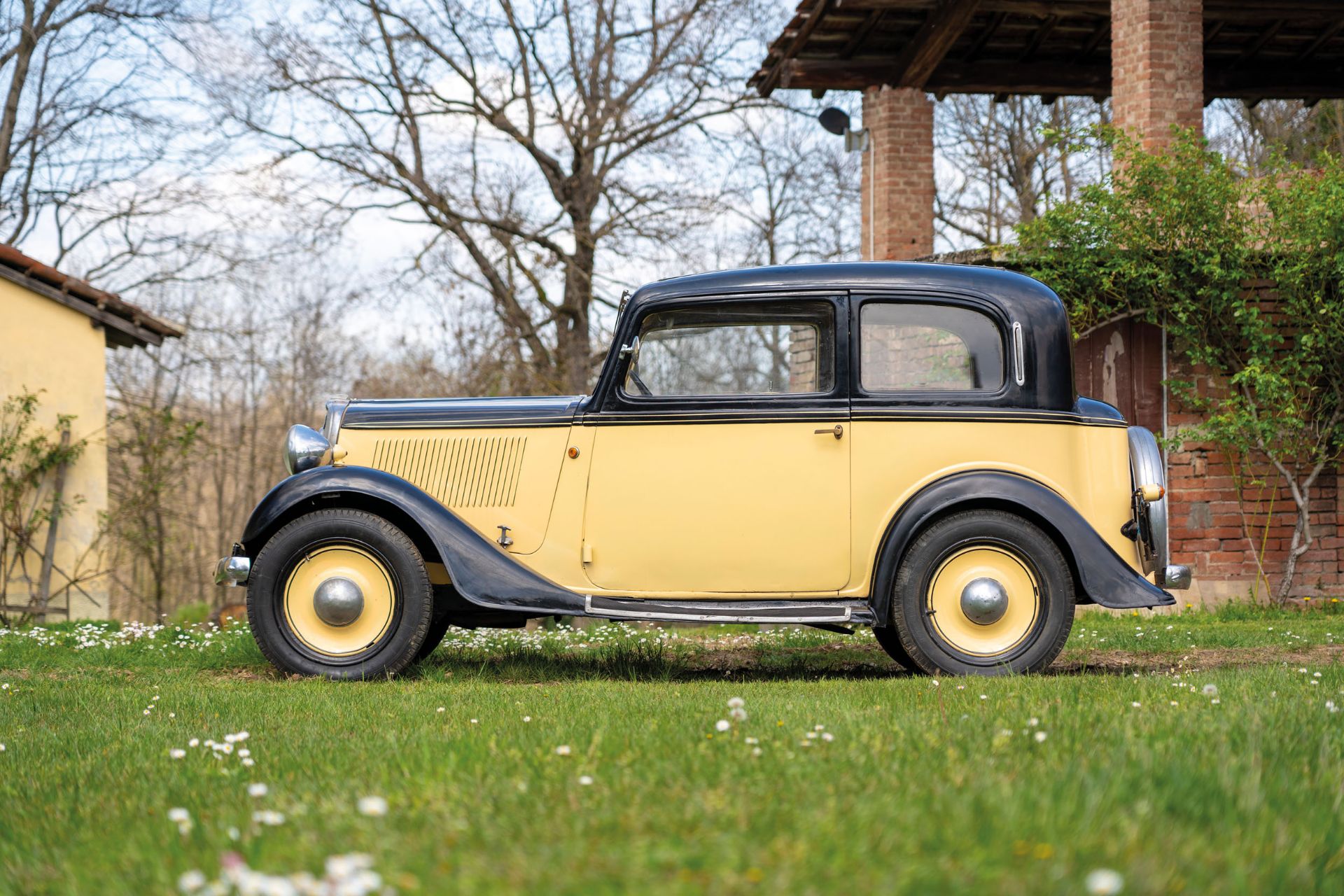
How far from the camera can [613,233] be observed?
19.4m

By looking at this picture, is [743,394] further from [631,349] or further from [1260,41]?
[1260,41]

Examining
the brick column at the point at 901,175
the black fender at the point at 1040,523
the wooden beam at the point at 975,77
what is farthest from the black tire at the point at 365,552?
the wooden beam at the point at 975,77

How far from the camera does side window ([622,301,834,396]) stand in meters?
5.76

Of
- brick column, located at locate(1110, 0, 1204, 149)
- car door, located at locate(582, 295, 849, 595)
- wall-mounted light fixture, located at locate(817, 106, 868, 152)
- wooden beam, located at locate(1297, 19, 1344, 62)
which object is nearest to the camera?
Answer: car door, located at locate(582, 295, 849, 595)

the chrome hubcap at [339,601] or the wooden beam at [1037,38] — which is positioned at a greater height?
the wooden beam at [1037,38]

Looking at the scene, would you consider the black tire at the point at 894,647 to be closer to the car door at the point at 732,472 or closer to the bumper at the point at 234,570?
the car door at the point at 732,472

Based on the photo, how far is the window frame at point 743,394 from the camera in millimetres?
5668

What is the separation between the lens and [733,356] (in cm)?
609

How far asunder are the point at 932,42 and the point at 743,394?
843 cm


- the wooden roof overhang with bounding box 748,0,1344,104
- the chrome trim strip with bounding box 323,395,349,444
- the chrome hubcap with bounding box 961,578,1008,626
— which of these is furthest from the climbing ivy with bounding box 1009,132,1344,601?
the chrome trim strip with bounding box 323,395,349,444

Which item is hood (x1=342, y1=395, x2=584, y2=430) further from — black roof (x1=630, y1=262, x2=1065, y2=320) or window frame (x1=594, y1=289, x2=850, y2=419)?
black roof (x1=630, y1=262, x2=1065, y2=320)

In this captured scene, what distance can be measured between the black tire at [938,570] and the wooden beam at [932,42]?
8.01m

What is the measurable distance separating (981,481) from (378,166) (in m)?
15.8

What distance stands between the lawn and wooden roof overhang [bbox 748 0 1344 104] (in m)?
9.09
